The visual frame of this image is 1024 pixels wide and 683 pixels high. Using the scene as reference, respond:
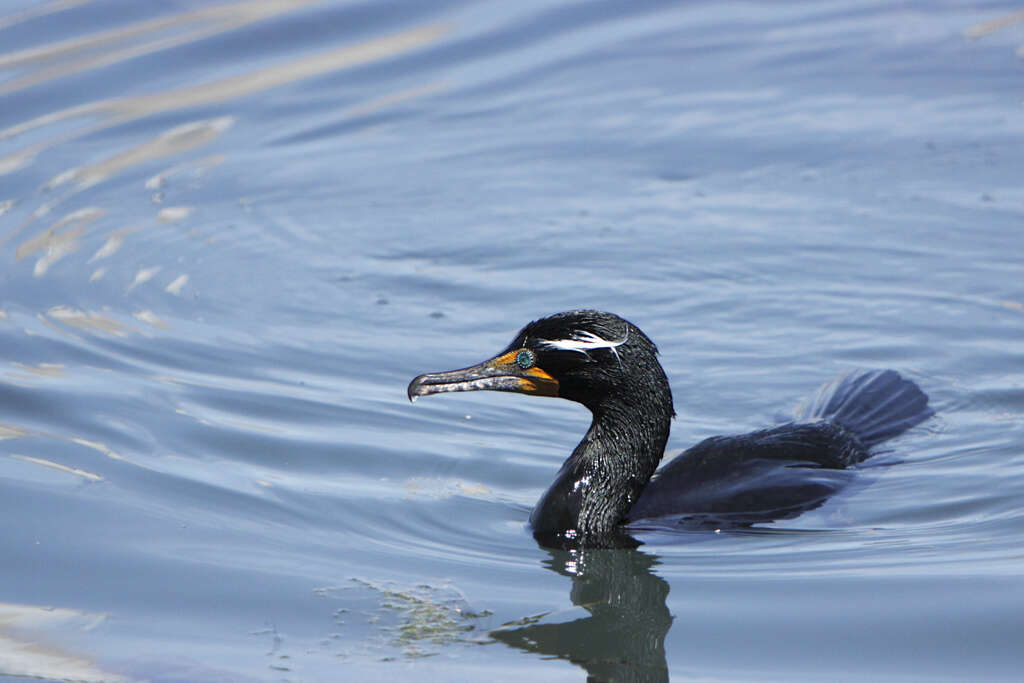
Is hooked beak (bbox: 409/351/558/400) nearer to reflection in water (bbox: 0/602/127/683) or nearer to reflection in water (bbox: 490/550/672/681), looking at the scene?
reflection in water (bbox: 490/550/672/681)

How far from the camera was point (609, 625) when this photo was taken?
484 cm

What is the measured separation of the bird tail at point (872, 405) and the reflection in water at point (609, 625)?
67.2 inches

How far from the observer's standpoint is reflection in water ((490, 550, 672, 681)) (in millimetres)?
4496

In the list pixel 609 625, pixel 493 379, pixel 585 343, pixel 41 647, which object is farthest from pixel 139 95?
pixel 609 625

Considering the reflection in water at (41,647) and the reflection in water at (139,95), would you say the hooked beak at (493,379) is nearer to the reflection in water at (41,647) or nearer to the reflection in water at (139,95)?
the reflection in water at (41,647)

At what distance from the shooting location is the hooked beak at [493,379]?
5574 mm

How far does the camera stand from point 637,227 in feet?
30.8

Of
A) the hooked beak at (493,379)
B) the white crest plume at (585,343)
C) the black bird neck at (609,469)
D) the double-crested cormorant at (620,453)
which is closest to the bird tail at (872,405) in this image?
the double-crested cormorant at (620,453)

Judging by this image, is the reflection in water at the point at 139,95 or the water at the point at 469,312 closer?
the water at the point at 469,312

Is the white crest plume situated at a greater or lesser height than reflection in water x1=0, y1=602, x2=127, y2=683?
greater

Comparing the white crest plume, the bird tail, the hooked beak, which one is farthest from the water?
the white crest plume

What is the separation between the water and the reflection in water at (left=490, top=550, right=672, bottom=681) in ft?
0.07

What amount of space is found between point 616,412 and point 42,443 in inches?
97.6

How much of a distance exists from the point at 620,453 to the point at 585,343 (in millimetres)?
514
